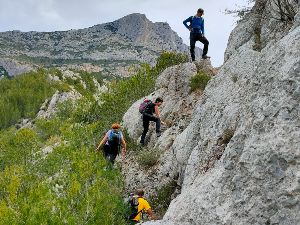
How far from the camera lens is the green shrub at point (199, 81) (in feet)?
80.0

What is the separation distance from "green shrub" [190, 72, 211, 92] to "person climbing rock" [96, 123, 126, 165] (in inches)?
263

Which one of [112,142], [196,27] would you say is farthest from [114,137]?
[196,27]

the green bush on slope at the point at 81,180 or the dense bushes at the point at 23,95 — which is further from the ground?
the dense bushes at the point at 23,95

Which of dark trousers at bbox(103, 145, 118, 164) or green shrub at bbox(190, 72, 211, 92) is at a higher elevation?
green shrub at bbox(190, 72, 211, 92)

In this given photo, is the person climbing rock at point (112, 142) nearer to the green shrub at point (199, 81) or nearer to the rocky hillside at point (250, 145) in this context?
the rocky hillside at point (250, 145)

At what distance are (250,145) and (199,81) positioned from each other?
15.3 meters

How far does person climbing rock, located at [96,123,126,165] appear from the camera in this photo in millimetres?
19484

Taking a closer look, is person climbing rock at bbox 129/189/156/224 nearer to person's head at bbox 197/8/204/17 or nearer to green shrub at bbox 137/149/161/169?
green shrub at bbox 137/149/161/169

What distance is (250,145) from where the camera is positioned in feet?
30.9

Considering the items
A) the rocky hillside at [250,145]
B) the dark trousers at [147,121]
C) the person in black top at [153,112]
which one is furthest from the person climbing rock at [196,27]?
the rocky hillside at [250,145]

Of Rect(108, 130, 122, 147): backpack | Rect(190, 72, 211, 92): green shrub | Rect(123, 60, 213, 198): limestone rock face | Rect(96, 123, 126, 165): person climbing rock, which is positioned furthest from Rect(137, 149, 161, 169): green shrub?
Rect(190, 72, 211, 92): green shrub

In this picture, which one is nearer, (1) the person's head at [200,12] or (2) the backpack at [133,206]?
(2) the backpack at [133,206]

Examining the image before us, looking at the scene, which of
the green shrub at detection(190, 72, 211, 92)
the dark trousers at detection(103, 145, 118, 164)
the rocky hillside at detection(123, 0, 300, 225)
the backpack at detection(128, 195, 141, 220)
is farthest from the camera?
the green shrub at detection(190, 72, 211, 92)

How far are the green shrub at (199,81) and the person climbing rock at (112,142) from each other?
21.9ft
